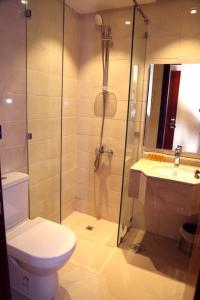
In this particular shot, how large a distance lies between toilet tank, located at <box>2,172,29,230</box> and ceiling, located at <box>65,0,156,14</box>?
1.85 metres

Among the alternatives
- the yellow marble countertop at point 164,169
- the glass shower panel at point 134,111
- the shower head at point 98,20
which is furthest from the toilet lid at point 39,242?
the shower head at point 98,20

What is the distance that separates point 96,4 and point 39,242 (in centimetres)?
236

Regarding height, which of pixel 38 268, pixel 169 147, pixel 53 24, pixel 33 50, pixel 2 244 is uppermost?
pixel 53 24

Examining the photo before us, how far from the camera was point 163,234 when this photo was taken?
2.57m

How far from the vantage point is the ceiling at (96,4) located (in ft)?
7.39

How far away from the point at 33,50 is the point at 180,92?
1.48 m

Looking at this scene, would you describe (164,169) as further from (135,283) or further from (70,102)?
(70,102)

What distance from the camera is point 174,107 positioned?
2.31 meters

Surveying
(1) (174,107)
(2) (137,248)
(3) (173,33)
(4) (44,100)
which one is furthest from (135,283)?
(3) (173,33)

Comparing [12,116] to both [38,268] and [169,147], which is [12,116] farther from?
[169,147]

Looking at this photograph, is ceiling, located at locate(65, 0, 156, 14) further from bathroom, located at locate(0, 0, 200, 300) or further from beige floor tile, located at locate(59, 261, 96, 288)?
beige floor tile, located at locate(59, 261, 96, 288)

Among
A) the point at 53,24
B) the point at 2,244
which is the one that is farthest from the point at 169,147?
the point at 2,244

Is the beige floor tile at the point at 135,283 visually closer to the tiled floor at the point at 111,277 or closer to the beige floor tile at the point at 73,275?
the tiled floor at the point at 111,277

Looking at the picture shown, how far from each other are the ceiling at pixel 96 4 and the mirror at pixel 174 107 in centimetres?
69
